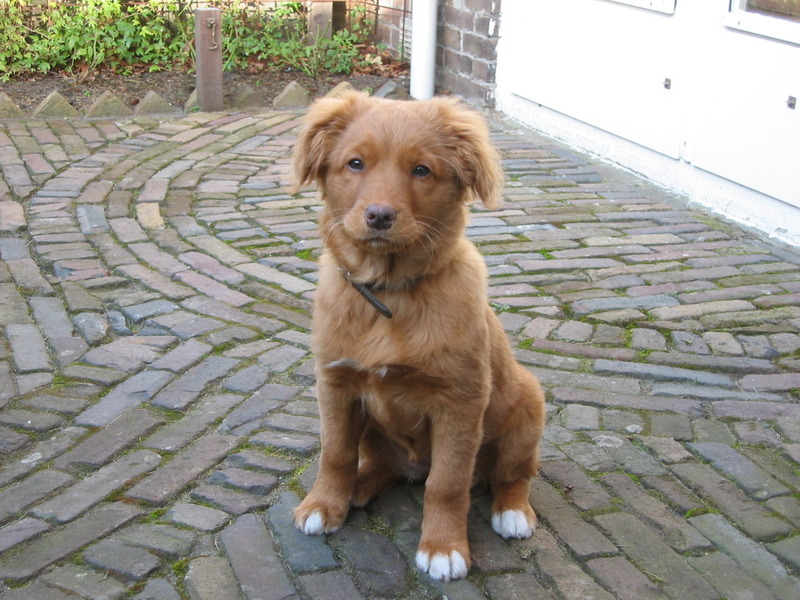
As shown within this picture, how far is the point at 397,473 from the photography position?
341cm

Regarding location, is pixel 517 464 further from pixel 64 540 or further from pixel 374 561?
pixel 64 540

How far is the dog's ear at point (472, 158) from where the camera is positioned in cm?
293

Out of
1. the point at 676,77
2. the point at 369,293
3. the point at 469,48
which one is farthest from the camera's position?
the point at 469,48

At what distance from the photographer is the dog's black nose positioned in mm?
2710

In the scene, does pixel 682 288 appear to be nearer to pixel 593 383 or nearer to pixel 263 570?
pixel 593 383

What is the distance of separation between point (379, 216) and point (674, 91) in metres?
4.58

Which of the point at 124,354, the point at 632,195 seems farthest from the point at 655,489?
the point at 632,195

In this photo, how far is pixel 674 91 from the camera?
6.66 m

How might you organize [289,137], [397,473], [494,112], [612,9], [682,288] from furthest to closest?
[494,112], [289,137], [612,9], [682,288], [397,473]

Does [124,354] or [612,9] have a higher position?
[612,9]

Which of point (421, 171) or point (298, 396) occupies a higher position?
point (421, 171)

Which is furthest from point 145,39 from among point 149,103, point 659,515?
point 659,515

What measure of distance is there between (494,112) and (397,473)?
5.78 meters

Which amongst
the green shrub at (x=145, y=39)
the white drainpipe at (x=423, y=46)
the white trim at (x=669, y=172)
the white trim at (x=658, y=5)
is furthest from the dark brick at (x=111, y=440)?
the green shrub at (x=145, y=39)
